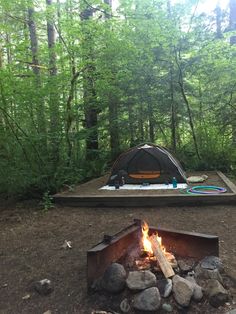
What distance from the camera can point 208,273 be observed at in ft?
8.60

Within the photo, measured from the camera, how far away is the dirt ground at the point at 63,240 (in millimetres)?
2639

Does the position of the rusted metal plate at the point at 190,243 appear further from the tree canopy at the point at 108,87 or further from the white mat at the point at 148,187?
the tree canopy at the point at 108,87

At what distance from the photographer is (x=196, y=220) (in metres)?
4.64

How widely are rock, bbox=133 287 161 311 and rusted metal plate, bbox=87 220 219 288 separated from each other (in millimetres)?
462

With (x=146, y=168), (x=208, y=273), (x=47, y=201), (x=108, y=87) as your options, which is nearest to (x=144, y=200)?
(x=146, y=168)

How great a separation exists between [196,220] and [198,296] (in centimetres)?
230

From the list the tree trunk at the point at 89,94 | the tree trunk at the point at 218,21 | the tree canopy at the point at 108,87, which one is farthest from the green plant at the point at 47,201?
the tree trunk at the point at 218,21

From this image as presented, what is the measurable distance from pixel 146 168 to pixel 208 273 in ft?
15.0

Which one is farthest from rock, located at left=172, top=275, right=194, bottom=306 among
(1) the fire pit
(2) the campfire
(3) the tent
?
(3) the tent

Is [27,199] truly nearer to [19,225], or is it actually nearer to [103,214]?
[19,225]

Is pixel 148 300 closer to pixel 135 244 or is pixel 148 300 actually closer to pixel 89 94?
pixel 135 244

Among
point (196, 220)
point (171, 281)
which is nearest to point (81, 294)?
point (171, 281)

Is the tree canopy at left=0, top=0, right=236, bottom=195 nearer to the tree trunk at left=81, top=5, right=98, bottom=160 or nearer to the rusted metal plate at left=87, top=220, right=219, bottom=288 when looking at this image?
the tree trunk at left=81, top=5, right=98, bottom=160

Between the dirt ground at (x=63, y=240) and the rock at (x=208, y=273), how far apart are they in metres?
0.17
